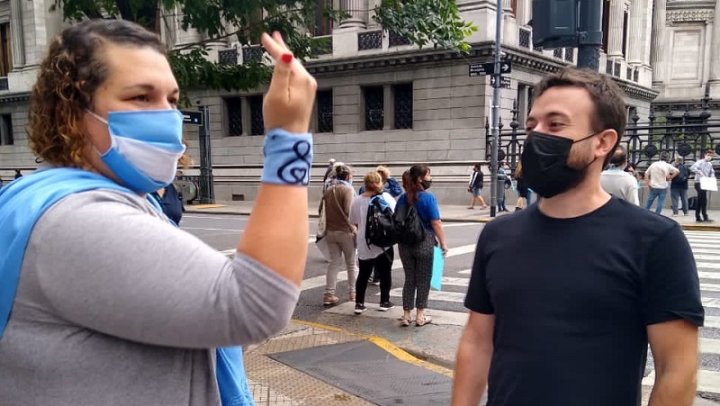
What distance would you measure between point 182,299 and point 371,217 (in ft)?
18.6

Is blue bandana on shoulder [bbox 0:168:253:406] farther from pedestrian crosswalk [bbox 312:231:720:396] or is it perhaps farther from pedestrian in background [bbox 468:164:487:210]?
pedestrian in background [bbox 468:164:487:210]

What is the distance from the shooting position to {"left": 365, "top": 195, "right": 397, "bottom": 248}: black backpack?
6.43 meters

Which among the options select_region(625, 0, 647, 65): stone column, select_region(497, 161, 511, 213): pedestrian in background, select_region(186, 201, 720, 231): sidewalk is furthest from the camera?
select_region(625, 0, 647, 65): stone column

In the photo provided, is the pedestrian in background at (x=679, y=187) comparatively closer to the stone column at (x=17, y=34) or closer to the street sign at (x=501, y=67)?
the street sign at (x=501, y=67)

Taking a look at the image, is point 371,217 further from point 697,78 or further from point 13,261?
point 697,78

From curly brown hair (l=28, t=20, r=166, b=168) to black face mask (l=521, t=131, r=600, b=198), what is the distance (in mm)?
1327

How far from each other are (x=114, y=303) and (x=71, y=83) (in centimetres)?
48

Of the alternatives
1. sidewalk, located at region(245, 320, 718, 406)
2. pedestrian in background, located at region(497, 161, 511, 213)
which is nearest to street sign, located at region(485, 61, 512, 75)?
pedestrian in background, located at region(497, 161, 511, 213)

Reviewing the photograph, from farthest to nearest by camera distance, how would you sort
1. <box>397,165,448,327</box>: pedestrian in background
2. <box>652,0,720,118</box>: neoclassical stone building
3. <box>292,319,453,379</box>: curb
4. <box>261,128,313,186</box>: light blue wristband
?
1. <box>652,0,720,118</box>: neoclassical stone building
2. <box>397,165,448,327</box>: pedestrian in background
3. <box>292,319,453,379</box>: curb
4. <box>261,128,313,186</box>: light blue wristband

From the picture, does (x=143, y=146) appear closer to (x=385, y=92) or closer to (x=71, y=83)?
(x=71, y=83)

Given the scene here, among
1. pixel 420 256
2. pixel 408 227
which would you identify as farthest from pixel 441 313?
pixel 408 227

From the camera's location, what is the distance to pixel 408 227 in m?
6.29

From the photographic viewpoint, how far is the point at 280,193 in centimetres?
109

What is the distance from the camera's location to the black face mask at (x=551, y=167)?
6.39 feet
